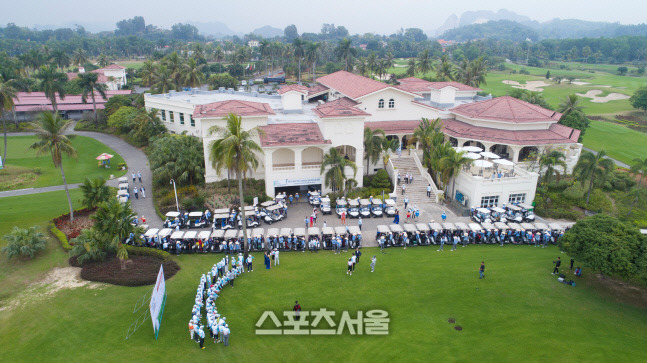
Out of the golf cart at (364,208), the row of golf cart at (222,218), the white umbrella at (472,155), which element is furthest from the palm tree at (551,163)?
the row of golf cart at (222,218)

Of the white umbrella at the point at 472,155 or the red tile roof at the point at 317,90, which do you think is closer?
the white umbrella at the point at 472,155

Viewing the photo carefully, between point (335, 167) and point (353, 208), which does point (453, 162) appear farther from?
point (335, 167)

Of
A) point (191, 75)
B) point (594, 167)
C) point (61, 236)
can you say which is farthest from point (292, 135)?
point (191, 75)

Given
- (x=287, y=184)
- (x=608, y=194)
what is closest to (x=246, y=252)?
(x=287, y=184)

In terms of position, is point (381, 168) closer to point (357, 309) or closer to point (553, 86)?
point (357, 309)

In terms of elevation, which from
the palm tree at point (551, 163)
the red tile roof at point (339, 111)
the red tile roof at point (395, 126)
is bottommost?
the palm tree at point (551, 163)

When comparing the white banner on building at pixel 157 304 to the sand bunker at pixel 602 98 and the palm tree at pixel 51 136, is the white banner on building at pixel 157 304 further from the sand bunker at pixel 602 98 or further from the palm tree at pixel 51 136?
the sand bunker at pixel 602 98

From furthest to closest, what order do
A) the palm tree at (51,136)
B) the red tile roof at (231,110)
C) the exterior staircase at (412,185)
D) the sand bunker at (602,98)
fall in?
1. the sand bunker at (602,98)
2. the red tile roof at (231,110)
3. the exterior staircase at (412,185)
4. the palm tree at (51,136)
